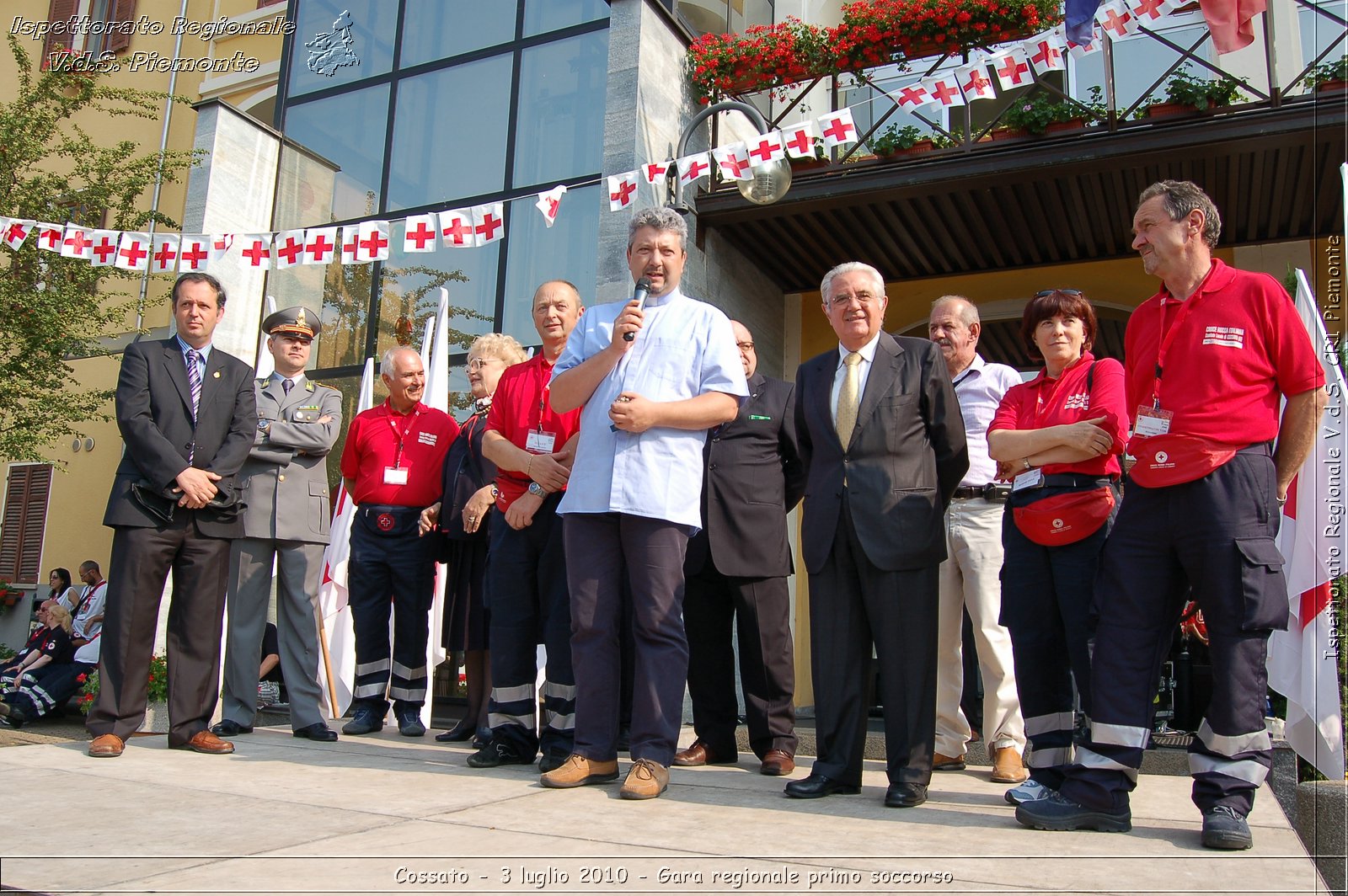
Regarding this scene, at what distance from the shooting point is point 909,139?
Result: 8.12 metres

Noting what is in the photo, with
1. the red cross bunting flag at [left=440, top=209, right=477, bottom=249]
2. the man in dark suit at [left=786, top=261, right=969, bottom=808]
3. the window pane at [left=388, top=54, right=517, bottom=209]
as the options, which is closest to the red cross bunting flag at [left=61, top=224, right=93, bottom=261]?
the window pane at [left=388, top=54, right=517, bottom=209]

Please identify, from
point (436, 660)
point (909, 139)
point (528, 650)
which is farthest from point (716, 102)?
point (528, 650)

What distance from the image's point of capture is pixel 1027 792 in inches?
130

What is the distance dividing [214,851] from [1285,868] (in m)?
2.48

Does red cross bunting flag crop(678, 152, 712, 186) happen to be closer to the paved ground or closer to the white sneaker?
the paved ground

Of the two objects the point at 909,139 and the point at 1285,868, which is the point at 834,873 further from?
the point at 909,139

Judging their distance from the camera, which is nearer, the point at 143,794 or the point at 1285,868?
the point at 1285,868

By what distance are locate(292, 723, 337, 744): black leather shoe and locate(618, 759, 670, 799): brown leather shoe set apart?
2.20m

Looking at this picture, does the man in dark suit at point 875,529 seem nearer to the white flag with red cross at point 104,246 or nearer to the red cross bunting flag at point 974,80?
the red cross bunting flag at point 974,80

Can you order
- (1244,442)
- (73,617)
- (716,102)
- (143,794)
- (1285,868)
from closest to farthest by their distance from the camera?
(1285,868) < (1244,442) < (143,794) < (716,102) < (73,617)

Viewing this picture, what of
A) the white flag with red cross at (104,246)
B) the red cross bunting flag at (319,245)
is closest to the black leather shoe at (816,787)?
the red cross bunting flag at (319,245)

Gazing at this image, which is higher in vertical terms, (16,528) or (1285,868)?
(16,528)

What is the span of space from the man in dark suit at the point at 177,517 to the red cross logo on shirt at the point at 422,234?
12.2 feet

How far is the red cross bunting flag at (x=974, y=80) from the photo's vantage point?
24.7 ft
